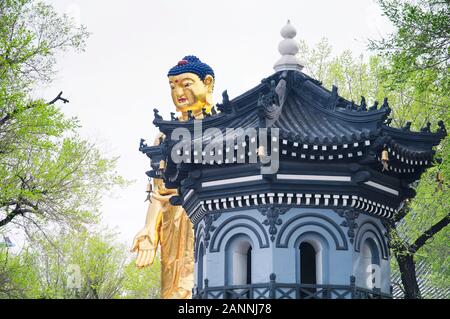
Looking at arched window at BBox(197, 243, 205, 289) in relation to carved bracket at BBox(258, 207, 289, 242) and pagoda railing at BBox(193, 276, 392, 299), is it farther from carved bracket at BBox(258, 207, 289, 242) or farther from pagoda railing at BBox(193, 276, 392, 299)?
carved bracket at BBox(258, 207, 289, 242)

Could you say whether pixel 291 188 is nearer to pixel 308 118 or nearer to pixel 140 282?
pixel 308 118

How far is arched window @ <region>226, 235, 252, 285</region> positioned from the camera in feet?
50.7

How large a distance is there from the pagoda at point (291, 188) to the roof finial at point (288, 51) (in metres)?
0.51

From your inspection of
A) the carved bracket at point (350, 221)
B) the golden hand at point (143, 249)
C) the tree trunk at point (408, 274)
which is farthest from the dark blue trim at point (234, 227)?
the tree trunk at point (408, 274)

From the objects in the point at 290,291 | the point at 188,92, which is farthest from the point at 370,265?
the point at 188,92

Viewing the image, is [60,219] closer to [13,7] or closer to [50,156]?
[50,156]

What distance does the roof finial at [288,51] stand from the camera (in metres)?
16.9

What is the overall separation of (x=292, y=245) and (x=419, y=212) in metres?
7.81

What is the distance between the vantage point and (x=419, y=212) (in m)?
22.0

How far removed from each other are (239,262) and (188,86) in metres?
7.68

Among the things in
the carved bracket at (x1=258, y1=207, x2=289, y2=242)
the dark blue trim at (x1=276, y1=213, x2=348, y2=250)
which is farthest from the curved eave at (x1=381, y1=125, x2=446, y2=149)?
the carved bracket at (x1=258, y1=207, x2=289, y2=242)

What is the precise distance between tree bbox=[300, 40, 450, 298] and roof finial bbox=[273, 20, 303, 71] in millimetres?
1821

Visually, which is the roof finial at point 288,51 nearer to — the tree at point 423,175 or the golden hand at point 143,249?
the tree at point 423,175
